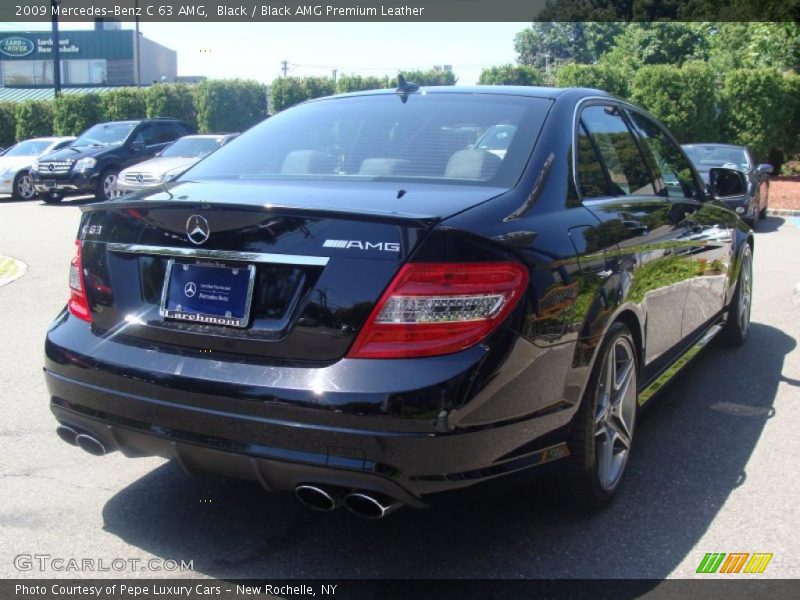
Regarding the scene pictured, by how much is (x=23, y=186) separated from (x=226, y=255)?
814 inches

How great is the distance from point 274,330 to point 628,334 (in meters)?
1.68

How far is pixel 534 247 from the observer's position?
9.61ft

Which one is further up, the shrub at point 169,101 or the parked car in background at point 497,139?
the parked car in background at point 497,139

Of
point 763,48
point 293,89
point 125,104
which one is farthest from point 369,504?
point 125,104

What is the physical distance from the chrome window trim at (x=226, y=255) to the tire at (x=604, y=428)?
3.99ft

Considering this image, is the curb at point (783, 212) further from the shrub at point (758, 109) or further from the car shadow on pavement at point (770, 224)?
the shrub at point (758, 109)

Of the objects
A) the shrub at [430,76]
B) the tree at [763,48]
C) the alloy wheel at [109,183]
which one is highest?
the tree at [763,48]

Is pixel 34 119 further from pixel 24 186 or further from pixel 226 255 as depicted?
pixel 226 255

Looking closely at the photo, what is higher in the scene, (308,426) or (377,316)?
(377,316)

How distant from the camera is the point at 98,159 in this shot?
771 inches

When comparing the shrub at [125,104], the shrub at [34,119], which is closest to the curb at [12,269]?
the shrub at [125,104]

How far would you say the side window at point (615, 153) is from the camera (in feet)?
12.7

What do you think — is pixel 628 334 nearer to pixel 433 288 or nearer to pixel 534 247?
pixel 534 247

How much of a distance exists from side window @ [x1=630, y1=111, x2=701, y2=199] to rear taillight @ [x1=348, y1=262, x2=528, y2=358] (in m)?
2.27
